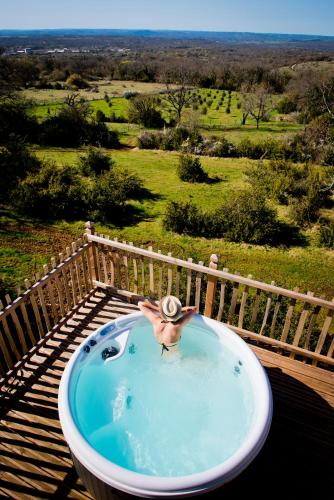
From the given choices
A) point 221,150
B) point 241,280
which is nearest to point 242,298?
point 241,280

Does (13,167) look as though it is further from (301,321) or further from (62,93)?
(62,93)

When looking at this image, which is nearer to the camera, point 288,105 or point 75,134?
point 75,134

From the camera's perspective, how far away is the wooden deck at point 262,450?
351 cm

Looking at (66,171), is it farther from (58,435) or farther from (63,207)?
(58,435)

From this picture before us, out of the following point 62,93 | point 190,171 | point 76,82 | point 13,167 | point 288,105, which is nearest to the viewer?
point 13,167

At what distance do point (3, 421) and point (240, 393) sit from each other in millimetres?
2961

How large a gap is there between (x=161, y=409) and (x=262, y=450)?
4.51ft

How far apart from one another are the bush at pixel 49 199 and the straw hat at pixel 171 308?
875 centimetres

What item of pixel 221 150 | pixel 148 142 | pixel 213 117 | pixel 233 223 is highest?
pixel 233 223

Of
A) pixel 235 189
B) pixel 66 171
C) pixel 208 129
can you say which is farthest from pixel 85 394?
pixel 208 129

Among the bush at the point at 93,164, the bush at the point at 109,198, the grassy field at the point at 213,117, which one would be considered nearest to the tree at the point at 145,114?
the grassy field at the point at 213,117

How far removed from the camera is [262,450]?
12.6 ft

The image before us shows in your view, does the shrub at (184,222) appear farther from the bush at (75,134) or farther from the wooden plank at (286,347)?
the bush at (75,134)

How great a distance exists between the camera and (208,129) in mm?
29734
